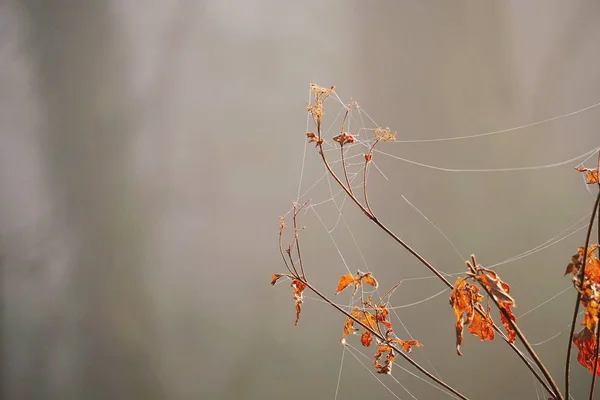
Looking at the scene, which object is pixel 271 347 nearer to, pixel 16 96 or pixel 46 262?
pixel 46 262

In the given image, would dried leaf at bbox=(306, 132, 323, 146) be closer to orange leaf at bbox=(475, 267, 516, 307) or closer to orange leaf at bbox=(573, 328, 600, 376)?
orange leaf at bbox=(475, 267, 516, 307)

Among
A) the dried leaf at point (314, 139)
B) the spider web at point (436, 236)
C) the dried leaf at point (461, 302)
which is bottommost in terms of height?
the dried leaf at point (461, 302)

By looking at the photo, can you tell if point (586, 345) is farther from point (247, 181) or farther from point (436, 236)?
point (247, 181)

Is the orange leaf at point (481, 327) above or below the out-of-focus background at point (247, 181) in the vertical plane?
below

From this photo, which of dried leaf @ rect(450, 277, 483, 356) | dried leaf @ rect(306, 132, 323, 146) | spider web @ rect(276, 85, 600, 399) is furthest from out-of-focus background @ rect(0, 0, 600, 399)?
dried leaf @ rect(450, 277, 483, 356)

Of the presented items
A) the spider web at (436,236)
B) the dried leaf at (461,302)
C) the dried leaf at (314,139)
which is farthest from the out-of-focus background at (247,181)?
the dried leaf at (461,302)

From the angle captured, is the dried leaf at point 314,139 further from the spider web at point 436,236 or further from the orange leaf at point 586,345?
the spider web at point 436,236

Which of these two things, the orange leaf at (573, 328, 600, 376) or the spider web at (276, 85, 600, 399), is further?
the spider web at (276, 85, 600, 399)

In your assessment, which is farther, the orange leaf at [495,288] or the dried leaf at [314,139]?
the dried leaf at [314,139]

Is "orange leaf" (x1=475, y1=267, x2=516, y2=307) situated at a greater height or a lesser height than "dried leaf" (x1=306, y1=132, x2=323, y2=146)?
lesser
